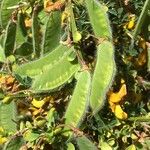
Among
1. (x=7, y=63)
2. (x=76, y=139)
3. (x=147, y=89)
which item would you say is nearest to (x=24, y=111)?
(x=7, y=63)


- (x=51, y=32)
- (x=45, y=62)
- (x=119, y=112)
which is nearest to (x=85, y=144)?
(x=119, y=112)

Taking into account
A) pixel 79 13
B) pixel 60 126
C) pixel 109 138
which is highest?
pixel 79 13

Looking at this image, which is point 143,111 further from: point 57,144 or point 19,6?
point 19,6

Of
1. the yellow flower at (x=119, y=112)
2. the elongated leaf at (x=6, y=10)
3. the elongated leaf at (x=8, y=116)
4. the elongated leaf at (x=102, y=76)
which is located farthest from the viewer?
the elongated leaf at (x=6, y=10)

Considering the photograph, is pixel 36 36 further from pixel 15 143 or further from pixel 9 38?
pixel 15 143

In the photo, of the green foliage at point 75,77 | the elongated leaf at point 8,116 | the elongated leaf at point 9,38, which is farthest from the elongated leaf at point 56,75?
the elongated leaf at point 9,38

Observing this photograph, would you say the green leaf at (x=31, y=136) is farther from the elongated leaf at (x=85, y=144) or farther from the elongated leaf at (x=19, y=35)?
the elongated leaf at (x=19, y=35)

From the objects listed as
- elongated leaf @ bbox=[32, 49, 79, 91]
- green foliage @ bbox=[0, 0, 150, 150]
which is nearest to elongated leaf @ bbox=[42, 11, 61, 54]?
green foliage @ bbox=[0, 0, 150, 150]
